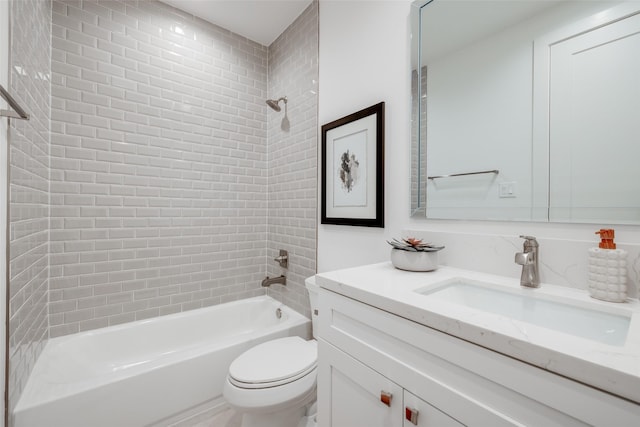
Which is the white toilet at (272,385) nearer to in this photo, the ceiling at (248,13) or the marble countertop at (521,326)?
the marble countertop at (521,326)

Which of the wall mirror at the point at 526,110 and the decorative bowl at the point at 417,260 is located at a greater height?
the wall mirror at the point at 526,110

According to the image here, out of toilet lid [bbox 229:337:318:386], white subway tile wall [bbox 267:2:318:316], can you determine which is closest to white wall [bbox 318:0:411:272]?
white subway tile wall [bbox 267:2:318:316]

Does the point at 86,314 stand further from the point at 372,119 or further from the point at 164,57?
the point at 372,119

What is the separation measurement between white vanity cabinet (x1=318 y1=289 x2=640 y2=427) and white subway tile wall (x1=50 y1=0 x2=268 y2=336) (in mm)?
1550

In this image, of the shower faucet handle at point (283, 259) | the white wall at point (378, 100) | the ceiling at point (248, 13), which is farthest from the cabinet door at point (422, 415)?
the ceiling at point (248, 13)

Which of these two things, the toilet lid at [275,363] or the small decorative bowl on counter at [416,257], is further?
the toilet lid at [275,363]

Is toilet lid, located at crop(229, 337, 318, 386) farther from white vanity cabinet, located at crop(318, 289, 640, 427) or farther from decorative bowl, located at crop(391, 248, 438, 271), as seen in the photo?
decorative bowl, located at crop(391, 248, 438, 271)

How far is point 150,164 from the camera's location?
1980 millimetres

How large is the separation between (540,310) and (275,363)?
115cm

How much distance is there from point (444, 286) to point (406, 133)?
2.51 feet

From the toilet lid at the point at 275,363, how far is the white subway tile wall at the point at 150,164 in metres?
0.95

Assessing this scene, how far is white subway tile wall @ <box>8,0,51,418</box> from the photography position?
109 cm

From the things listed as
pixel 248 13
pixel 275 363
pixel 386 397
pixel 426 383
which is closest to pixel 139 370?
pixel 275 363

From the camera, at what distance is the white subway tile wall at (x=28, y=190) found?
3.59ft
